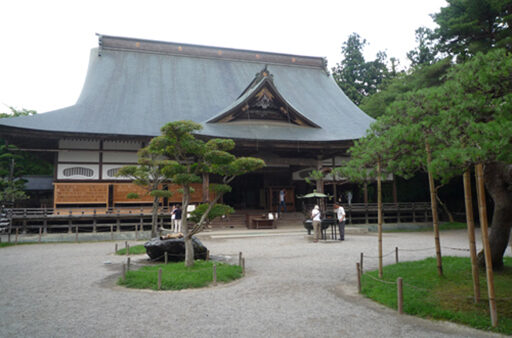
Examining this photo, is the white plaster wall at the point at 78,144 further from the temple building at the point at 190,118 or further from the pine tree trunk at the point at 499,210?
the pine tree trunk at the point at 499,210

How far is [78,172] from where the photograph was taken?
16.8 m

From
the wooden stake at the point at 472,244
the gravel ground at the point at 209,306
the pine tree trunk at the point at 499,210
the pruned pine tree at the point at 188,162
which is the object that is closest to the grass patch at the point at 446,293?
the wooden stake at the point at 472,244

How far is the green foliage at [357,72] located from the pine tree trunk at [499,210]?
3812 cm

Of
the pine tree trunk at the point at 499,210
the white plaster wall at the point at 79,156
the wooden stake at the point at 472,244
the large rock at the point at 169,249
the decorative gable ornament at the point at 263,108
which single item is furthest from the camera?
the decorative gable ornament at the point at 263,108

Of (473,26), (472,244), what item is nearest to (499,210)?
(472,244)

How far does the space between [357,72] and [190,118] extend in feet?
112

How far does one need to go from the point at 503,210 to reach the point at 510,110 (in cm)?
348

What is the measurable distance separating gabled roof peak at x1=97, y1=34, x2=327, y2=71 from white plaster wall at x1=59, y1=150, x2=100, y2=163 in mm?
11512

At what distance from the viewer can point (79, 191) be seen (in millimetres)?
16609

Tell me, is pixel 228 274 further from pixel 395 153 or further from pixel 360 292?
pixel 395 153

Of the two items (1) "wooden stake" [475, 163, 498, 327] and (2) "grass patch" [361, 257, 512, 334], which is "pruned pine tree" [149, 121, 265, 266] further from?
(1) "wooden stake" [475, 163, 498, 327]

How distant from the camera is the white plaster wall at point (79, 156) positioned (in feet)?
54.9

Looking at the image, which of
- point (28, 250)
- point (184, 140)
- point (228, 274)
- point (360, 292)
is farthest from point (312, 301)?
point (28, 250)

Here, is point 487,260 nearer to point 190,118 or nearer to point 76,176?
point 190,118
